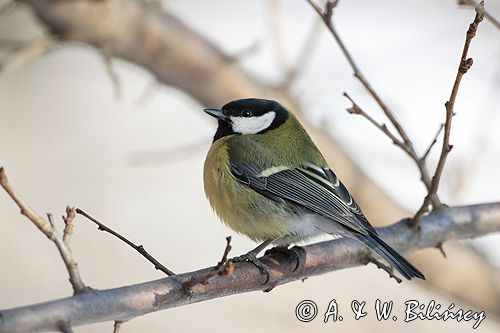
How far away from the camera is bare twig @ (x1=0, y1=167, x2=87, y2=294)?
5.39 feet

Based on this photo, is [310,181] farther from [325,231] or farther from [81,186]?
[81,186]

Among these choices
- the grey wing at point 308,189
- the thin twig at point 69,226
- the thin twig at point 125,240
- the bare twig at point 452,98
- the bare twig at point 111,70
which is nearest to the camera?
the thin twig at point 69,226

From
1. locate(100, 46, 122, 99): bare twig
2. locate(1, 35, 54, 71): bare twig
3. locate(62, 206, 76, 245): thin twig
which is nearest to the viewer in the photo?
locate(62, 206, 76, 245): thin twig

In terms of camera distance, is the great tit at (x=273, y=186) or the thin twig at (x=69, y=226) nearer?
the thin twig at (x=69, y=226)

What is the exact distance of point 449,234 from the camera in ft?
9.34

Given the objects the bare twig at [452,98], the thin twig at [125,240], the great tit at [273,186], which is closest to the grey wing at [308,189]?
the great tit at [273,186]

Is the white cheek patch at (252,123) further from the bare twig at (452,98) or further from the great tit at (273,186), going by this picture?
the bare twig at (452,98)

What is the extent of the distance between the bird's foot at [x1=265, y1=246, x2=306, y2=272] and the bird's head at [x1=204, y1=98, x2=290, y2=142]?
644 millimetres

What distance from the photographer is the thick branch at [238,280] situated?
1.74 m

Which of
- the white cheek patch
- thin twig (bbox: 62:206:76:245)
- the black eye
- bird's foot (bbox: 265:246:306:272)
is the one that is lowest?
thin twig (bbox: 62:206:76:245)

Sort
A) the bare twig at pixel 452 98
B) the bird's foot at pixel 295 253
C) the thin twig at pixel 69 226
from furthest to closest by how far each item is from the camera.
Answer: the bird's foot at pixel 295 253, the bare twig at pixel 452 98, the thin twig at pixel 69 226

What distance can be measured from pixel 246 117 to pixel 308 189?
1.66ft

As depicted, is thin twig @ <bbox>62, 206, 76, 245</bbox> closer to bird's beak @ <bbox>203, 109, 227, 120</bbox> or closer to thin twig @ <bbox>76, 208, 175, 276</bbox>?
thin twig @ <bbox>76, 208, 175, 276</bbox>

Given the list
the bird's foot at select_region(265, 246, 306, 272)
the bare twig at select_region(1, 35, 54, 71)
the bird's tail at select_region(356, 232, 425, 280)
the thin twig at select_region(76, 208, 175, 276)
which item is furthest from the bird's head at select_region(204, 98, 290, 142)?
the thin twig at select_region(76, 208, 175, 276)
